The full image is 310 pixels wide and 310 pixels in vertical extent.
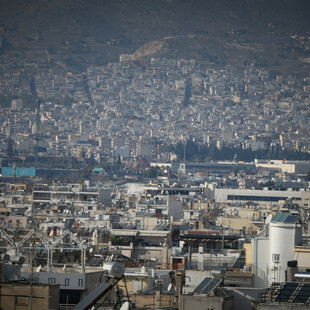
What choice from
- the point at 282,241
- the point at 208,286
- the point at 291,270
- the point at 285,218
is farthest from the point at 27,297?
the point at 285,218

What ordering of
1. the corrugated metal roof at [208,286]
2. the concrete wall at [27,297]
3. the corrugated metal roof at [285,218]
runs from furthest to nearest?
the corrugated metal roof at [285,218] → the corrugated metal roof at [208,286] → the concrete wall at [27,297]

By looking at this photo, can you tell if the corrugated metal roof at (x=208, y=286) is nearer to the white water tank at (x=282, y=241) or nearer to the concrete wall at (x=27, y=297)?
the concrete wall at (x=27, y=297)

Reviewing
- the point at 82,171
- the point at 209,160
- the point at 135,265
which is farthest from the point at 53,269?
the point at 209,160

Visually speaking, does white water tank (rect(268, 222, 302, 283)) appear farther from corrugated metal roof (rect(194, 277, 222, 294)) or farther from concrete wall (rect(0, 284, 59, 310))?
concrete wall (rect(0, 284, 59, 310))

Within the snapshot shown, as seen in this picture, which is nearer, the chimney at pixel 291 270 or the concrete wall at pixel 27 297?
the concrete wall at pixel 27 297

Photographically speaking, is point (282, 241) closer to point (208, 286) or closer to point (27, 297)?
point (208, 286)

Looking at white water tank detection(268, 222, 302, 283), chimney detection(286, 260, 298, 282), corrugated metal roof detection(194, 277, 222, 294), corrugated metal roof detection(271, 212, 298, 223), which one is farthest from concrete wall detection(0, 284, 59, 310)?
corrugated metal roof detection(271, 212, 298, 223)

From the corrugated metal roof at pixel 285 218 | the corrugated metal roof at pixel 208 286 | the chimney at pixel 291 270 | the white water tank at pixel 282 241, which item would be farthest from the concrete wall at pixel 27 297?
the corrugated metal roof at pixel 285 218

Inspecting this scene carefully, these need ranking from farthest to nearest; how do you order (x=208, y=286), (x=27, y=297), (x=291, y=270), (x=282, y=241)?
(x=282, y=241) < (x=291, y=270) < (x=208, y=286) < (x=27, y=297)

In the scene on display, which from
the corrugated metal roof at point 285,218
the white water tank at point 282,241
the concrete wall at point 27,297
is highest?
the corrugated metal roof at point 285,218

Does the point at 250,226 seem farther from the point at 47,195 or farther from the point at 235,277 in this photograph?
the point at 47,195

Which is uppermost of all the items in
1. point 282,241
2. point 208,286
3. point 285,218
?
point 285,218
